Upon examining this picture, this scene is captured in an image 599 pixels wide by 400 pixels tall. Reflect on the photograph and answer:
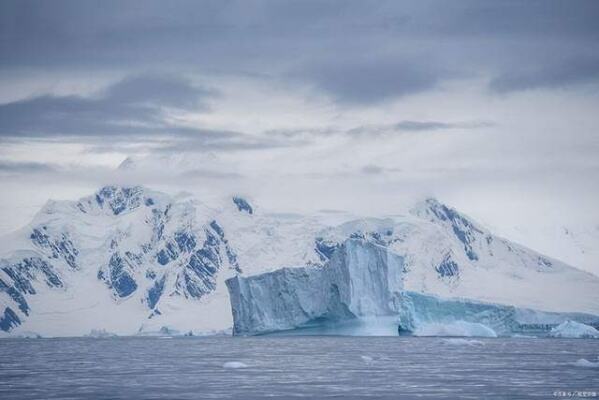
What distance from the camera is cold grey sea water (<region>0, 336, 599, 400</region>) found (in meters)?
40.2

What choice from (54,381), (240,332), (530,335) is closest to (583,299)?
(530,335)

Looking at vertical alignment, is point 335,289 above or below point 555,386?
above

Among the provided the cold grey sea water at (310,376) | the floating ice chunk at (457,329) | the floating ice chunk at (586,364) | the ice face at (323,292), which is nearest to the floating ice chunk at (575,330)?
the floating ice chunk at (457,329)

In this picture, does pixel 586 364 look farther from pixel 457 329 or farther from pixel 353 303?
pixel 457 329

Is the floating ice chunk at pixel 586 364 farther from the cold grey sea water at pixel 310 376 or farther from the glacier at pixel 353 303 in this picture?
the glacier at pixel 353 303

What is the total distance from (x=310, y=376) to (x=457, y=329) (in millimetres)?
51246

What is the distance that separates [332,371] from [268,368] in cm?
383

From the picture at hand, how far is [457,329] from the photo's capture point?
9800 centimetres

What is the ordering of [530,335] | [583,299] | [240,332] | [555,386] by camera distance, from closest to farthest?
[555,386] < [240,332] < [530,335] < [583,299]

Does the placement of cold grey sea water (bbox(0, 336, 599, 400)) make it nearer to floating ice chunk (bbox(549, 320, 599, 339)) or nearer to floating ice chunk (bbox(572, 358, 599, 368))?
floating ice chunk (bbox(572, 358, 599, 368))

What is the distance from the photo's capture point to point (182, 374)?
5009cm

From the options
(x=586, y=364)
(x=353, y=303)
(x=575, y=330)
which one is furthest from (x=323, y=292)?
(x=586, y=364)

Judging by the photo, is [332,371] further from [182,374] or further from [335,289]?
[335,289]

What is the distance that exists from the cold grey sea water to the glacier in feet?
78.6
